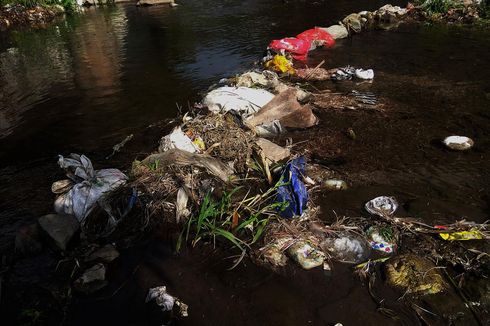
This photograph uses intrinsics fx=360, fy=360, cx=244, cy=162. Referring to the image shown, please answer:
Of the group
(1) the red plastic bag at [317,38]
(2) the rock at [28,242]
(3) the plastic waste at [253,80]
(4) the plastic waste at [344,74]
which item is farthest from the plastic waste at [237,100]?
(1) the red plastic bag at [317,38]

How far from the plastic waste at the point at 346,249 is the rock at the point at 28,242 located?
8.36ft

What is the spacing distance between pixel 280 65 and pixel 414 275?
18.7 feet

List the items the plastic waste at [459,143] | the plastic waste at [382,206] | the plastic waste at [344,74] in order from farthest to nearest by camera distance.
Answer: the plastic waste at [344,74] < the plastic waste at [459,143] < the plastic waste at [382,206]

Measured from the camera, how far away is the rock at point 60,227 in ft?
10.5

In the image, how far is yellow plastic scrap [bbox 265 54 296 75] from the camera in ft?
24.8

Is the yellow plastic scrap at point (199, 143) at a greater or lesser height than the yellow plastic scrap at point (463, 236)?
greater

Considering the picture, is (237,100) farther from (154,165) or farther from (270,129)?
A: (154,165)

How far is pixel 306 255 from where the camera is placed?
3.01m

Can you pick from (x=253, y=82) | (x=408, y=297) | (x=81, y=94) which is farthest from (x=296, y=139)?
(x=81, y=94)

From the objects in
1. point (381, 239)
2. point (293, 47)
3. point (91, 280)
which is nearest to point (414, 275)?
point (381, 239)

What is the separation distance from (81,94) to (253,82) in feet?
12.1

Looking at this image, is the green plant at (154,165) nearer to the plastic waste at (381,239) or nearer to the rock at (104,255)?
the rock at (104,255)

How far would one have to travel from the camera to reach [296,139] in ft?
16.6

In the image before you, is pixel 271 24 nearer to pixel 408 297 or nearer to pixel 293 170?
pixel 293 170
